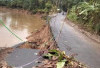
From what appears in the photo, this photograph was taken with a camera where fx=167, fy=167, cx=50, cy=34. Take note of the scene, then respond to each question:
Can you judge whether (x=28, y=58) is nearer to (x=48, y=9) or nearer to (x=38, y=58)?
(x=38, y=58)

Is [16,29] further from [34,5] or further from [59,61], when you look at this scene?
[34,5]

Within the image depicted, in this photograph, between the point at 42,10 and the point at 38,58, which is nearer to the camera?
the point at 38,58

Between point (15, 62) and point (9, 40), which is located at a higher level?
point (15, 62)

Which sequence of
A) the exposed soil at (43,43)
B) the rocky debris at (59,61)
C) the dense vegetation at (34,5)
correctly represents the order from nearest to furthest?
the rocky debris at (59,61) < the exposed soil at (43,43) < the dense vegetation at (34,5)

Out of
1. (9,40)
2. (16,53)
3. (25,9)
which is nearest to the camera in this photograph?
(16,53)

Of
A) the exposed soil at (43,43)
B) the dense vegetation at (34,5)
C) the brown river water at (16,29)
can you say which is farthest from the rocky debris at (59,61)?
the dense vegetation at (34,5)

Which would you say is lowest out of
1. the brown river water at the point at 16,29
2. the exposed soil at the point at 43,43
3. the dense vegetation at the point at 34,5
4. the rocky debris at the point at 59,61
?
the brown river water at the point at 16,29

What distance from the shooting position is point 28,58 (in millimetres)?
7465

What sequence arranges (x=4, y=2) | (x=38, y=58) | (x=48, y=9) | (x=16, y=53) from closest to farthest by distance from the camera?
(x=38, y=58) < (x=16, y=53) < (x=48, y=9) < (x=4, y=2)

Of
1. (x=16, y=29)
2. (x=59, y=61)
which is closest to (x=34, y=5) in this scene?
(x=16, y=29)

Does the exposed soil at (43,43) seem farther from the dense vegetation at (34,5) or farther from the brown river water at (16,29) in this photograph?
the dense vegetation at (34,5)

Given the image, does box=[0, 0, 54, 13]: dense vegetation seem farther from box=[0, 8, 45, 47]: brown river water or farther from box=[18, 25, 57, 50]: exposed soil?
box=[18, 25, 57, 50]: exposed soil

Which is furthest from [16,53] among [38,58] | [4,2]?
[4,2]

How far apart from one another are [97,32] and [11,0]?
3868 centimetres
